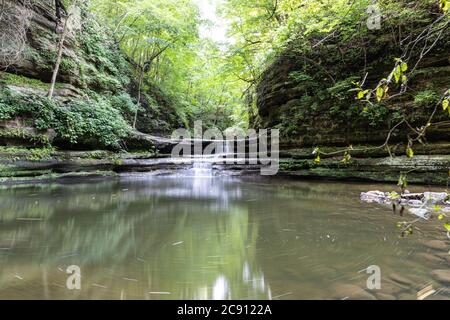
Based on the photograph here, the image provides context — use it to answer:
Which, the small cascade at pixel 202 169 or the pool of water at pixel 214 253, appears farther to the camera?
the small cascade at pixel 202 169

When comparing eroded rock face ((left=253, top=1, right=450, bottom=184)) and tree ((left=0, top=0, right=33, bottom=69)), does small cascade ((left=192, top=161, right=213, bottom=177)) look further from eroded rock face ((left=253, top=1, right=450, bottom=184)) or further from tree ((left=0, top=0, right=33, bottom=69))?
tree ((left=0, top=0, right=33, bottom=69))

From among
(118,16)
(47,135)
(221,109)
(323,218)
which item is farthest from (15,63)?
(221,109)

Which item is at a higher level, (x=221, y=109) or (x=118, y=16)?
(x=118, y=16)

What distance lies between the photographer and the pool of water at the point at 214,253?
71.1 inches

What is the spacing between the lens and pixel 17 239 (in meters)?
2.85

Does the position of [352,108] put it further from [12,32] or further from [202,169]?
[12,32]

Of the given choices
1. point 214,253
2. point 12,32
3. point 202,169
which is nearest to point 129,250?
point 214,253

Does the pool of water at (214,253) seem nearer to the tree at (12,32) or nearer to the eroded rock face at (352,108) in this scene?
the eroded rock face at (352,108)

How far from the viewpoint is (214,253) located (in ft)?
8.43

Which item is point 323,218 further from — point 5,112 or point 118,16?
point 118,16

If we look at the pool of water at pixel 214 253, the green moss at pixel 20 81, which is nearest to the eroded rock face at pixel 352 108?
the pool of water at pixel 214 253

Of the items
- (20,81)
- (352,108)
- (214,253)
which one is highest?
(20,81)

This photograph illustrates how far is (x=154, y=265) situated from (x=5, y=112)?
9.09 m

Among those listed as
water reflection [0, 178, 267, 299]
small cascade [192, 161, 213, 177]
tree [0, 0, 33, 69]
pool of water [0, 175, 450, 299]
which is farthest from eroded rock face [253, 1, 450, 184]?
→ tree [0, 0, 33, 69]
